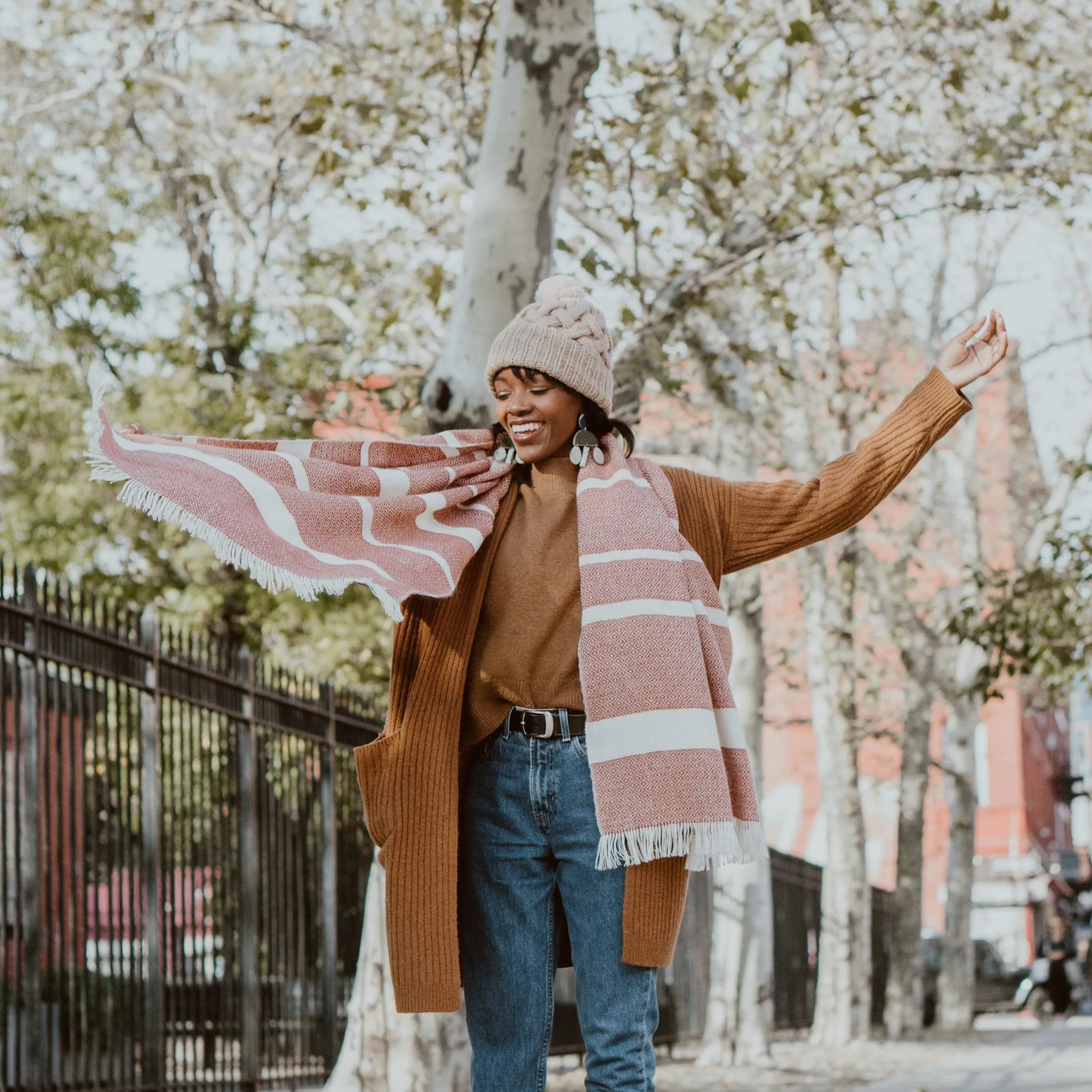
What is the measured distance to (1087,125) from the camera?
10484 mm

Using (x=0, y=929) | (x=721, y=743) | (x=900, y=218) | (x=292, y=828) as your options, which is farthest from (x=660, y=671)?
(x=900, y=218)

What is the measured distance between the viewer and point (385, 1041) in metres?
6.77

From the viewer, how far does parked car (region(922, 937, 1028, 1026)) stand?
2547 cm

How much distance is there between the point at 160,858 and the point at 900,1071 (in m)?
7.39

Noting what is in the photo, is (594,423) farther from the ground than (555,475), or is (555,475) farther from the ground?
(594,423)

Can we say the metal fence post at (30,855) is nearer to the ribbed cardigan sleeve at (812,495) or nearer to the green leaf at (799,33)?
the ribbed cardigan sleeve at (812,495)

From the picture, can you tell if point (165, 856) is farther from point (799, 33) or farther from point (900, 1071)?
point (900, 1071)

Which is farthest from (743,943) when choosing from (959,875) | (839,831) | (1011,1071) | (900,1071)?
(959,875)

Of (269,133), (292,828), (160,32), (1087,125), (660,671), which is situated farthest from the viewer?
(269,133)

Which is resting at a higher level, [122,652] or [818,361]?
[818,361]

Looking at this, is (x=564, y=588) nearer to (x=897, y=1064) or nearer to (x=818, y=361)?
(x=897, y=1064)

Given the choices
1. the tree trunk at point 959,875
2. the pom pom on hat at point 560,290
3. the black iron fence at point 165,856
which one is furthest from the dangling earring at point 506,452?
the tree trunk at point 959,875

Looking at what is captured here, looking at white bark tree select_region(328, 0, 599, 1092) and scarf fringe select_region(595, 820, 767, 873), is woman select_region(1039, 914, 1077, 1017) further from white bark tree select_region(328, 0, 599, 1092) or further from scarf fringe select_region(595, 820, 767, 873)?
scarf fringe select_region(595, 820, 767, 873)

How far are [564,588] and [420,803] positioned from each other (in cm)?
52
